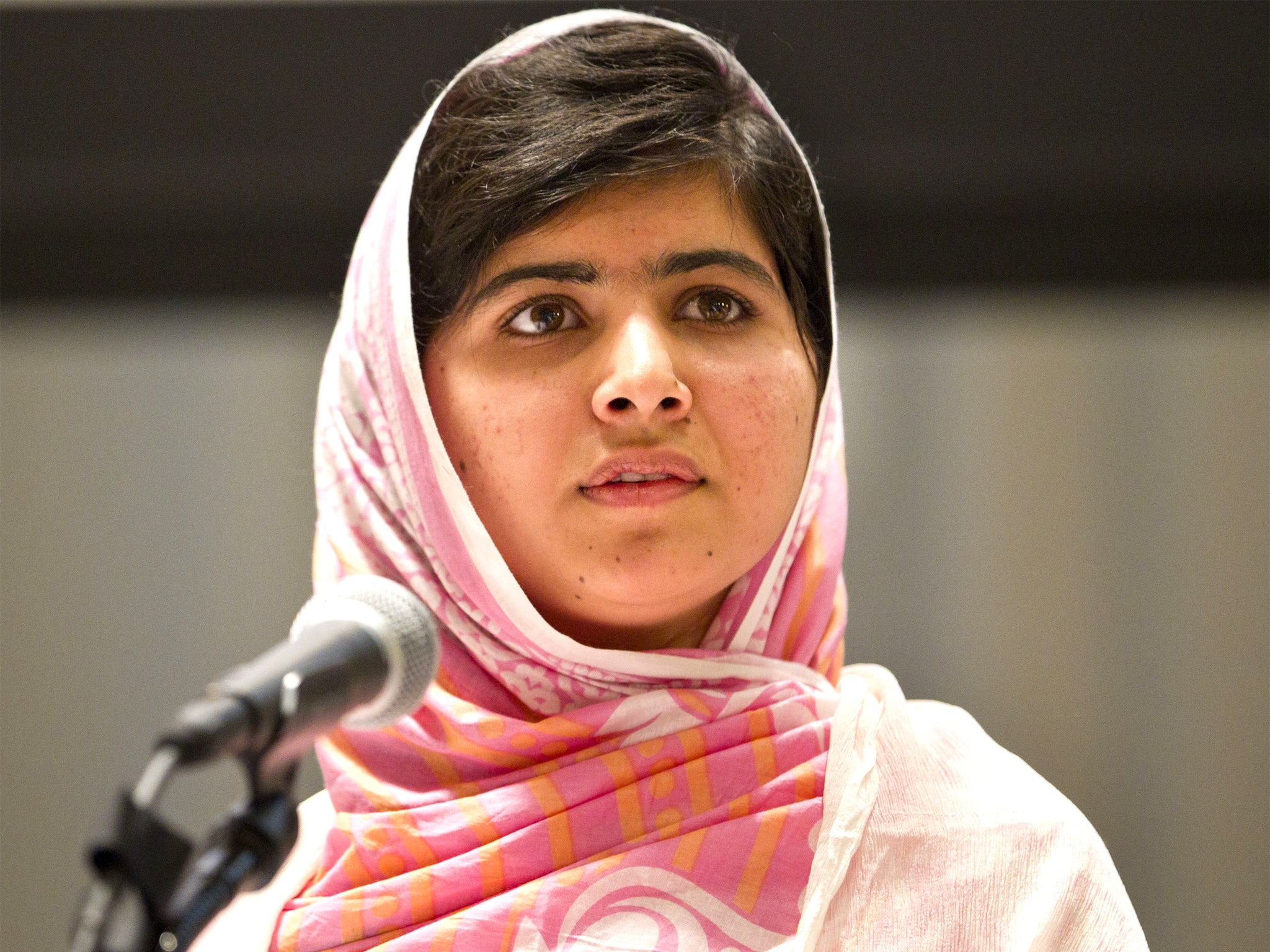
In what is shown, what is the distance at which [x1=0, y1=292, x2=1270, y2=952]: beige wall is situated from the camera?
2982 mm

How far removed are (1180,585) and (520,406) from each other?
211 cm

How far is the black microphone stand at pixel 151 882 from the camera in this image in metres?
0.71

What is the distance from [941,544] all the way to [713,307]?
1.79 meters

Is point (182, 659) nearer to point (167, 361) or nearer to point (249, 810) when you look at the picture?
point (167, 361)

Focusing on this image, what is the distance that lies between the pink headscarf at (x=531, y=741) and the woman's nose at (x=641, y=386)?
181mm

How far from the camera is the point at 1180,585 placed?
303 centimetres

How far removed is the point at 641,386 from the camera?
1.28 metres

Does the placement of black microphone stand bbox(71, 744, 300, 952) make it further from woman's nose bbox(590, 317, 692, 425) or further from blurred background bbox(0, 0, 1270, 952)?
blurred background bbox(0, 0, 1270, 952)

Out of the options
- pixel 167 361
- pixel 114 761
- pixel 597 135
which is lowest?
pixel 114 761

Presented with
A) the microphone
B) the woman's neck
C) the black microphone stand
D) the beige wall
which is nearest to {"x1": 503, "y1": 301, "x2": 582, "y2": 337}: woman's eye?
the woman's neck

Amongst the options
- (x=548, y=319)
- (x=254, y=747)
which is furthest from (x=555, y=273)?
(x=254, y=747)

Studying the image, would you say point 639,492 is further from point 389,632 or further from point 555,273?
point 389,632

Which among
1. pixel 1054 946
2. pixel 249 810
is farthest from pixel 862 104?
pixel 249 810

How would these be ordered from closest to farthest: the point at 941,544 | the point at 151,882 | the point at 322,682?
the point at 151,882 < the point at 322,682 < the point at 941,544
